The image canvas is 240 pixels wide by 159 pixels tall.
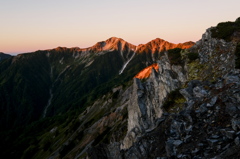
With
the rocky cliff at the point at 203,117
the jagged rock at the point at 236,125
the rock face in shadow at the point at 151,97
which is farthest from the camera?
the rock face in shadow at the point at 151,97

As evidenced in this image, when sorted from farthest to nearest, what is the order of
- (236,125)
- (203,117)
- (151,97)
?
(151,97), (203,117), (236,125)

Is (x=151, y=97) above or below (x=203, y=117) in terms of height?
below

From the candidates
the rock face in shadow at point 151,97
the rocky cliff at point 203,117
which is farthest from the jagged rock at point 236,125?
the rock face in shadow at point 151,97

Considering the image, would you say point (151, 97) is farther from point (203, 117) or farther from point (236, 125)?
point (236, 125)

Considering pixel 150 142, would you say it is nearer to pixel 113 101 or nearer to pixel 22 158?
pixel 113 101

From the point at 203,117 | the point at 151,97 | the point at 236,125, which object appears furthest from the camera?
the point at 151,97

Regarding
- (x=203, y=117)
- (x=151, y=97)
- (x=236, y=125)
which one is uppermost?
(x=236, y=125)

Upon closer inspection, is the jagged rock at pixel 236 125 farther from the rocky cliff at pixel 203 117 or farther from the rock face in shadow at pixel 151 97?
the rock face in shadow at pixel 151 97

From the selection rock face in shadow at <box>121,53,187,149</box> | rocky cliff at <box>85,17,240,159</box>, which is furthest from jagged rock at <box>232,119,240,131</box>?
rock face in shadow at <box>121,53,187,149</box>

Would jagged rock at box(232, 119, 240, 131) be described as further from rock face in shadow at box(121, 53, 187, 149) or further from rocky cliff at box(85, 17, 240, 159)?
rock face in shadow at box(121, 53, 187, 149)

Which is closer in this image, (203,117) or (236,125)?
(236,125)

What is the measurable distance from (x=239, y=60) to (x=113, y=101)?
100 metres

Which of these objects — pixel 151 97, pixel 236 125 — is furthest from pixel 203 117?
pixel 151 97

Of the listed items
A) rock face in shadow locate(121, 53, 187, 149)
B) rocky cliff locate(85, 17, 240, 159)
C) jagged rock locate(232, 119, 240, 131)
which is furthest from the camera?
rock face in shadow locate(121, 53, 187, 149)
